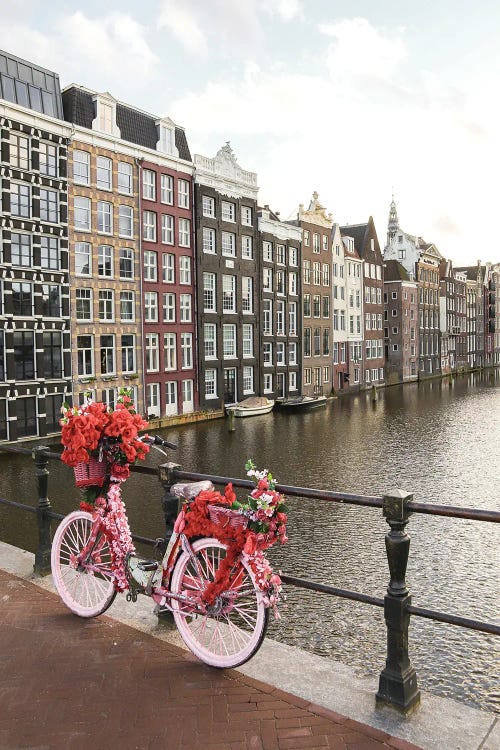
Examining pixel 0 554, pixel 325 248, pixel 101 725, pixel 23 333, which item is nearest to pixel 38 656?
pixel 101 725

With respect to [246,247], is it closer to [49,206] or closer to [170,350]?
[170,350]

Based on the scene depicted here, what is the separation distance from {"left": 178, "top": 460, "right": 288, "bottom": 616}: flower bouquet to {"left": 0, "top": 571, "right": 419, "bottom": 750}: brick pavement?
0.67 meters

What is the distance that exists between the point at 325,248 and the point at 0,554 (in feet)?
173

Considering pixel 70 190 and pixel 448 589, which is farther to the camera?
pixel 70 190

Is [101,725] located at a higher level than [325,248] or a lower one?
lower

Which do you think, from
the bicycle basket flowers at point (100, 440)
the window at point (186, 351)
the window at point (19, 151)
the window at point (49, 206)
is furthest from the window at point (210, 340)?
the bicycle basket flowers at point (100, 440)

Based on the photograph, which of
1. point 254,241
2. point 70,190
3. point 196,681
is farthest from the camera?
point 254,241

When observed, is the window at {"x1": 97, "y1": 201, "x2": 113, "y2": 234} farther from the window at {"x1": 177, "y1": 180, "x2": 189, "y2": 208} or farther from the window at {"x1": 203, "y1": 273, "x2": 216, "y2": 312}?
the window at {"x1": 203, "y1": 273, "x2": 216, "y2": 312}

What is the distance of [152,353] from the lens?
3772 centimetres

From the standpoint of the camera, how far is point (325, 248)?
5716 centimetres

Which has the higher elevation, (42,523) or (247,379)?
(247,379)

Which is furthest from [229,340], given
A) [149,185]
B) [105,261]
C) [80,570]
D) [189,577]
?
[189,577]

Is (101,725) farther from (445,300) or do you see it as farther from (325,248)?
(445,300)

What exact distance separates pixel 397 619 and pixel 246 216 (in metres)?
43.8
